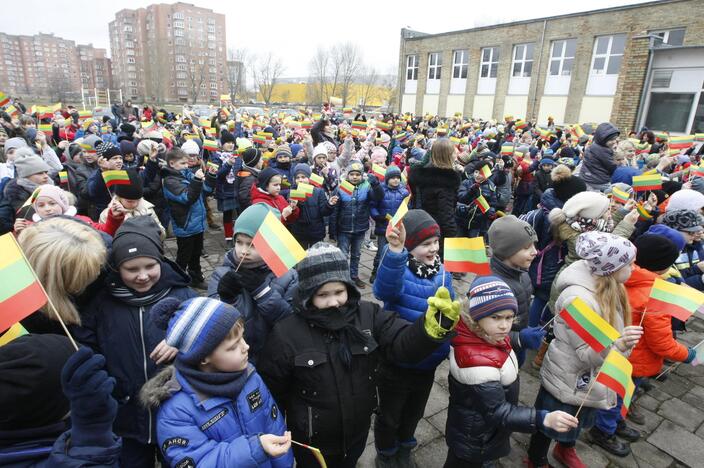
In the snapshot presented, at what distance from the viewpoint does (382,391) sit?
8.50ft

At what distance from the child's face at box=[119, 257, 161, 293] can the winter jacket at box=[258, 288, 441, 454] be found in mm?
733

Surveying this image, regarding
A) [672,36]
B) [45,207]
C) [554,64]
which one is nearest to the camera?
[45,207]

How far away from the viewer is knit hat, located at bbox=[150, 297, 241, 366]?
1.52 m

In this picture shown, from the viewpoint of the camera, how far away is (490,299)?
79.7 inches

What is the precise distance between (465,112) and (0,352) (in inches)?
1286

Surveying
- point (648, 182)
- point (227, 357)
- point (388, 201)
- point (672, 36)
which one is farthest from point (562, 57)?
point (227, 357)

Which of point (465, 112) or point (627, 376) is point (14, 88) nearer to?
point (465, 112)

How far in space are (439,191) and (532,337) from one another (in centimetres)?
260

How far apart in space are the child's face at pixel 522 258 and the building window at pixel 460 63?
3168 cm

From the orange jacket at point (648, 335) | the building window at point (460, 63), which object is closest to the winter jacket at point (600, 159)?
the orange jacket at point (648, 335)

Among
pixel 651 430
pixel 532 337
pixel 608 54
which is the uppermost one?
pixel 608 54

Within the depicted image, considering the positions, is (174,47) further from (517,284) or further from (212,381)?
(212,381)

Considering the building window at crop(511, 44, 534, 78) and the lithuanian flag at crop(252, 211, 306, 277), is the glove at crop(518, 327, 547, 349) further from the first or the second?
the building window at crop(511, 44, 534, 78)

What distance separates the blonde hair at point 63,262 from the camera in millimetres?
1835
